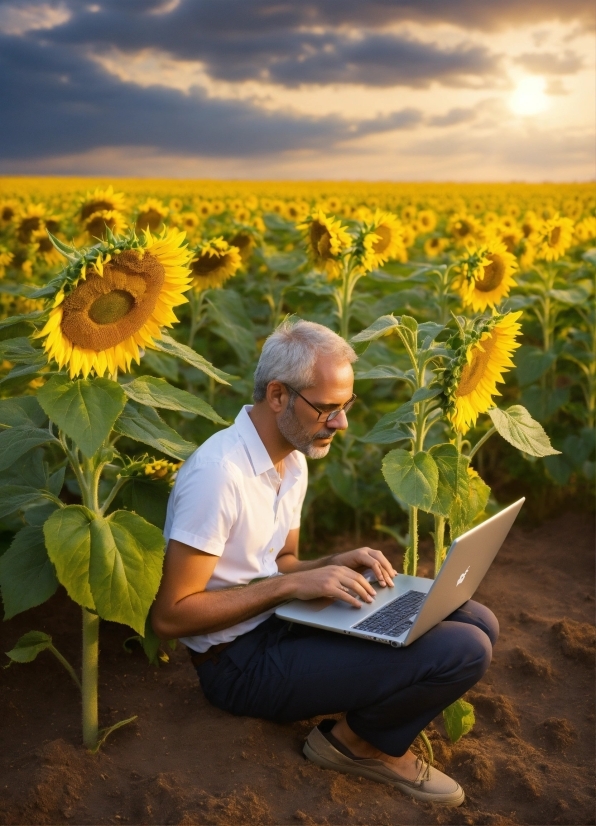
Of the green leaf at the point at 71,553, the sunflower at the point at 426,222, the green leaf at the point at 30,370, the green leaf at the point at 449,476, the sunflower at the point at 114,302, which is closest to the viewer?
the sunflower at the point at 114,302

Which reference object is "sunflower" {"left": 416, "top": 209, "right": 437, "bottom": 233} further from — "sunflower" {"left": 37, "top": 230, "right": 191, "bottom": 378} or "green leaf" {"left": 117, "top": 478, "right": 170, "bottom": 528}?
"sunflower" {"left": 37, "top": 230, "right": 191, "bottom": 378}

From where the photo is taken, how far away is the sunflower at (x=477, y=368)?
118 inches

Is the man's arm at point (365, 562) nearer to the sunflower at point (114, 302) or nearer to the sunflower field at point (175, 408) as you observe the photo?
the sunflower field at point (175, 408)

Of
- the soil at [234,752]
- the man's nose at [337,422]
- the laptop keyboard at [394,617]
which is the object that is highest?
the man's nose at [337,422]

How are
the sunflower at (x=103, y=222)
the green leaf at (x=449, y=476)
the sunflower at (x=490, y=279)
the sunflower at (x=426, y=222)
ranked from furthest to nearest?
1. the sunflower at (x=426, y=222)
2. the sunflower at (x=103, y=222)
3. the sunflower at (x=490, y=279)
4. the green leaf at (x=449, y=476)

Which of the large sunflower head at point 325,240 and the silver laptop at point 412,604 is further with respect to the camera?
the large sunflower head at point 325,240

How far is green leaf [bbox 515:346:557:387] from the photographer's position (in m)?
5.88

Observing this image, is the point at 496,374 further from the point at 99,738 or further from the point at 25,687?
the point at 25,687

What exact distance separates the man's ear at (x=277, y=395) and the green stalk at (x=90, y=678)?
82 centimetres

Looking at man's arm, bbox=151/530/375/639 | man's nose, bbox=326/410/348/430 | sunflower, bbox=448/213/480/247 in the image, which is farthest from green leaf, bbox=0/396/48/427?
sunflower, bbox=448/213/480/247

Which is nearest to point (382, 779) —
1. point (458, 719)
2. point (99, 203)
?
point (458, 719)

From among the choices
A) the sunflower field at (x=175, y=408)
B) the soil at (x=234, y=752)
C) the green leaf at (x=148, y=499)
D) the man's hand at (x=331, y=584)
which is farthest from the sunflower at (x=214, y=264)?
the man's hand at (x=331, y=584)

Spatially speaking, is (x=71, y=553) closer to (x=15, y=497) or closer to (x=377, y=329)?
(x=15, y=497)

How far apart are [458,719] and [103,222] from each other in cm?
375
